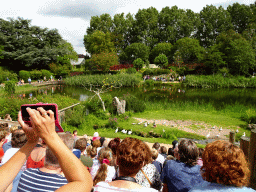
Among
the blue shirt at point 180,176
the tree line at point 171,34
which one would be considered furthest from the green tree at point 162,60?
the blue shirt at point 180,176

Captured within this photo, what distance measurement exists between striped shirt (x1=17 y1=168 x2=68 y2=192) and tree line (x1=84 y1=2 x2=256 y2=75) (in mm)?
27606

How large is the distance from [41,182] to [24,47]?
32.9 m

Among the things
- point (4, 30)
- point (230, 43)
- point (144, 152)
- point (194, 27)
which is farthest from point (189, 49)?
point (144, 152)

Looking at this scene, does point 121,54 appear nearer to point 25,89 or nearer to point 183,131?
point 25,89

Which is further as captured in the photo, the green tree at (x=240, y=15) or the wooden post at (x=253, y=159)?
the green tree at (x=240, y=15)

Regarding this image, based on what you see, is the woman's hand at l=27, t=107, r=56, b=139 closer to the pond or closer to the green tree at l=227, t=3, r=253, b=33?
the pond

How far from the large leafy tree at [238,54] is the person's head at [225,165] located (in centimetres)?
2623

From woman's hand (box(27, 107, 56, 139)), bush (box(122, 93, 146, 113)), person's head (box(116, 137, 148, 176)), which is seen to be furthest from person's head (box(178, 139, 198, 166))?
bush (box(122, 93, 146, 113))

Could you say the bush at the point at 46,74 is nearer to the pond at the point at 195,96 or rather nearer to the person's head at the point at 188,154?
the pond at the point at 195,96

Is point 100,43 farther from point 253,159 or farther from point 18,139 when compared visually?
point 253,159

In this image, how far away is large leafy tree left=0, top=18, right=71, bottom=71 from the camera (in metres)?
28.4

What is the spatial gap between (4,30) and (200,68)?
3080cm

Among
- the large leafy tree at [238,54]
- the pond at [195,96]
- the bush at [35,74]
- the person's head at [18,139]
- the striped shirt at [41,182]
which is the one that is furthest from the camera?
the bush at [35,74]

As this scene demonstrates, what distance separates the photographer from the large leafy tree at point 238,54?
23.6m
